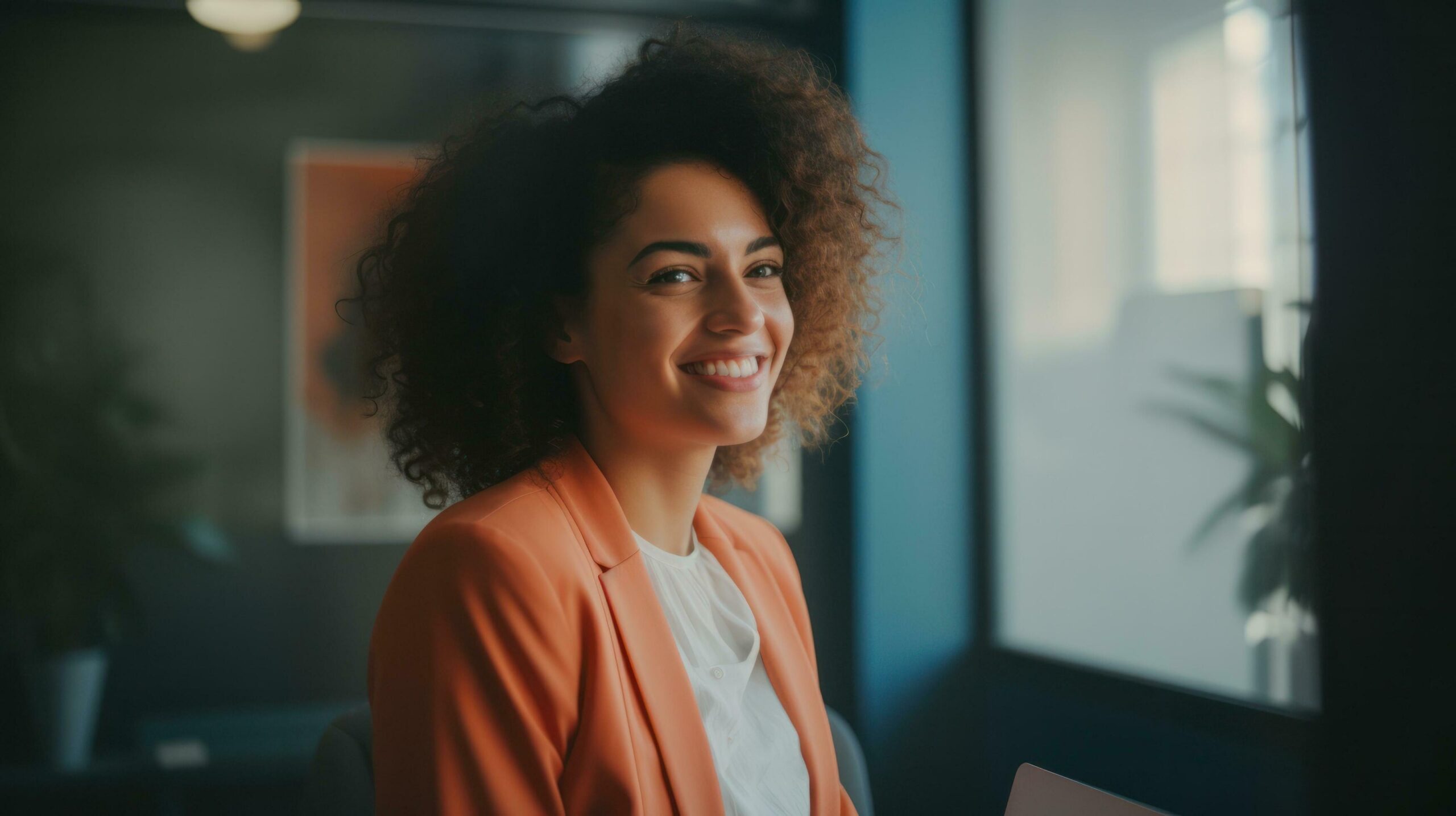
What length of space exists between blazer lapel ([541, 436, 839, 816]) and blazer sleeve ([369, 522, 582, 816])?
101 mm

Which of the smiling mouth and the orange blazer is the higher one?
the smiling mouth

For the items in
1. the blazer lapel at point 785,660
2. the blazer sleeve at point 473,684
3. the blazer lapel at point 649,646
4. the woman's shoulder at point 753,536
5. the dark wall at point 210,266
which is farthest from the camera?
the dark wall at point 210,266

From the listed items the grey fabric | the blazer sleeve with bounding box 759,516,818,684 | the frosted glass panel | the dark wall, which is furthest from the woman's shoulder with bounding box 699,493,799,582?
the dark wall

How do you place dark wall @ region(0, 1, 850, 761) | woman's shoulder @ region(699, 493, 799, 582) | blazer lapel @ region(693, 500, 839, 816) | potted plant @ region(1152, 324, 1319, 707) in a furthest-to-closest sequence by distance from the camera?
dark wall @ region(0, 1, 850, 761)
potted plant @ region(1152, 324, 1319, 707)
woman's shoulder @ region(699, 493, 799, 582)
blazer lapel @ region(693, 500, 839, 816)

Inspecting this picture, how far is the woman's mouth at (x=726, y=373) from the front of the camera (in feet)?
4.06

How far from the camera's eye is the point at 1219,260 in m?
1.98

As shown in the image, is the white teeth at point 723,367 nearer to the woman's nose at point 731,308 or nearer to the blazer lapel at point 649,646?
the woman's nose at point 731,308

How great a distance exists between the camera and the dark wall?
282 cm

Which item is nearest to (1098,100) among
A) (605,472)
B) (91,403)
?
(605,472)

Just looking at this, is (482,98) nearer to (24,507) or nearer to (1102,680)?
(24,507)

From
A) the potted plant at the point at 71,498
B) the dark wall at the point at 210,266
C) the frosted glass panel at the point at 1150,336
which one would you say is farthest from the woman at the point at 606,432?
the potted plant at the point at 71,498

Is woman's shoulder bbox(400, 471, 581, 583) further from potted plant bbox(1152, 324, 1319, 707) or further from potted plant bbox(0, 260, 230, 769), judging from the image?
potted plant bbox(0, 260, 230, 769)

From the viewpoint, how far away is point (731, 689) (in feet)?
4.23

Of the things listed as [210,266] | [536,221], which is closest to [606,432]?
[536,221]
